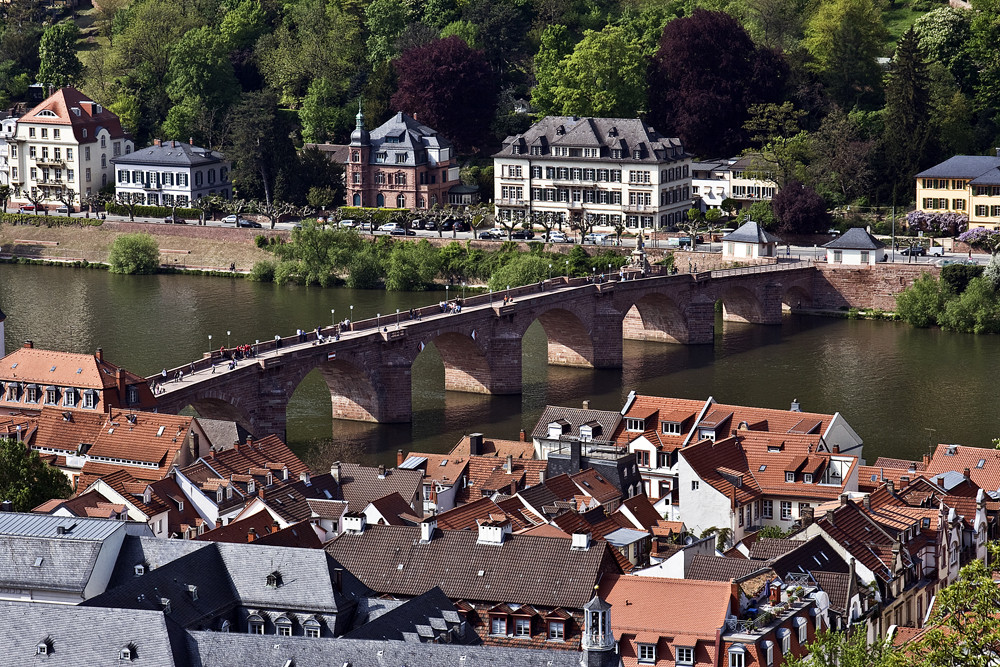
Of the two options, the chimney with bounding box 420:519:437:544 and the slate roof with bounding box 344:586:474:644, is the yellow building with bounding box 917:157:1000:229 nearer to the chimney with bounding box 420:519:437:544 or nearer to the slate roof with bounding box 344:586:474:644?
the chimney with bounding box 420:519:437:544

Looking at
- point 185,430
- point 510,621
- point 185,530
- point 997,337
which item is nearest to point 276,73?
point 997,337

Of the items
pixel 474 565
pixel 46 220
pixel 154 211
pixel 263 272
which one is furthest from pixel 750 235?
pixel 474 565

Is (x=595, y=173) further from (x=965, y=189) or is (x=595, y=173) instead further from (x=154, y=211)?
(x=154, y=211)

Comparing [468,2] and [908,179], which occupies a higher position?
[468,2]

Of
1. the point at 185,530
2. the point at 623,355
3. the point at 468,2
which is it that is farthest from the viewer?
the point at 468,2

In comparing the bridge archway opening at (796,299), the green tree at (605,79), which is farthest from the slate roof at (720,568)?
the green tree at (605,79)

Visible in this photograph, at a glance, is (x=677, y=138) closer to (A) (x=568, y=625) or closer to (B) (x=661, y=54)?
(B) (x=661, y=54)

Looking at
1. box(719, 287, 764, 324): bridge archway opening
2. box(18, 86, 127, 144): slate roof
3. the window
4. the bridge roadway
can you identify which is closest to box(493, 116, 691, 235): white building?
the bridge roadway
